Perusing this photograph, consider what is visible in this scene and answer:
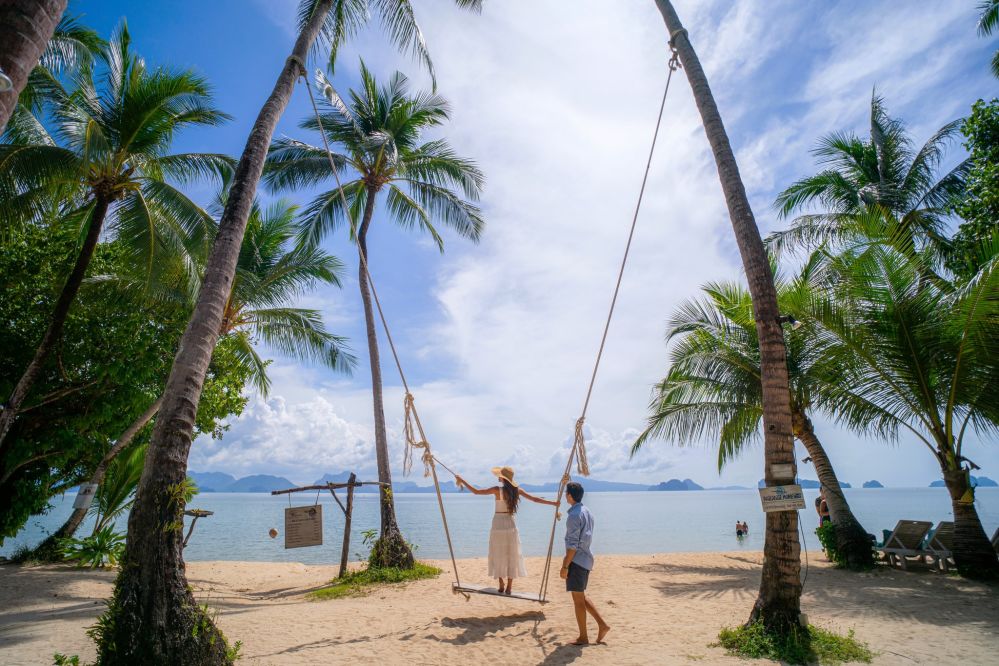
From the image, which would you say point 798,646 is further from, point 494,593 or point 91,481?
point 91,481

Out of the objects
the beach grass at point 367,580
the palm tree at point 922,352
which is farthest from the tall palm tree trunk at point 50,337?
the palm tree at point 922,352

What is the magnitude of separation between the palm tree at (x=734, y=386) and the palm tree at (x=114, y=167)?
948 cm

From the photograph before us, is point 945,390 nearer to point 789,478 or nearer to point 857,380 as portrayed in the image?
point 857,380

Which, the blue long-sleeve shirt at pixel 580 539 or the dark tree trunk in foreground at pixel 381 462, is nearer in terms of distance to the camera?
the blue long-sleeve shirt at pixel 580 539

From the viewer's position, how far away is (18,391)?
8.44 meters

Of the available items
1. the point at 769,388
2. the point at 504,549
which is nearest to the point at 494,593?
the point at 504,549

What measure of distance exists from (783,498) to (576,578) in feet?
6.24

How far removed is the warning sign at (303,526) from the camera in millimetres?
8094

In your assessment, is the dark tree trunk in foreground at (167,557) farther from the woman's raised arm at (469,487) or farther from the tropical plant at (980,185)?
the tropical plant at (980,185)

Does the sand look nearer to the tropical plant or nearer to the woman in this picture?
the woman

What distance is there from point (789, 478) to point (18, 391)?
405 inches

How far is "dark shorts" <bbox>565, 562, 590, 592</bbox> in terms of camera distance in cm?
504

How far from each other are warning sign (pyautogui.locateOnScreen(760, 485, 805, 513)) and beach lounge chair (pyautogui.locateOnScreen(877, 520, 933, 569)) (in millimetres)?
6594

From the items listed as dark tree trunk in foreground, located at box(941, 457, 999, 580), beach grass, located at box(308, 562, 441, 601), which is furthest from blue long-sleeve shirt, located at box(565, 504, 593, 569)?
dark tree trunk in foreground, located at box(941, 457, 999, 580)
